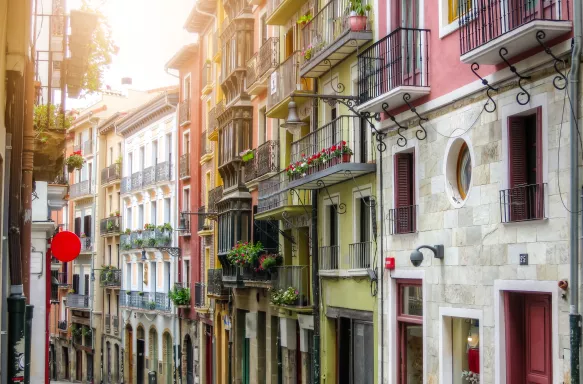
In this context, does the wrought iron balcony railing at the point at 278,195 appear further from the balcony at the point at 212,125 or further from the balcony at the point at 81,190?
the balcony at the point at 81,190

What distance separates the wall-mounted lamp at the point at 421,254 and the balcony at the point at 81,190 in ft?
166

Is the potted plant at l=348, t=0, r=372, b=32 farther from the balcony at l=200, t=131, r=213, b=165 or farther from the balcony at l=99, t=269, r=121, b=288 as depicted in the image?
the balcony at l=99, t=269, r=121, b=288

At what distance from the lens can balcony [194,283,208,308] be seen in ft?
143

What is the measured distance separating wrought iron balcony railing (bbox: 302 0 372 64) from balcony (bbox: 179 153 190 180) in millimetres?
21668

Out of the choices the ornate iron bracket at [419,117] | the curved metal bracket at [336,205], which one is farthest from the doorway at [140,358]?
the ornate iron bracket at [419,117]

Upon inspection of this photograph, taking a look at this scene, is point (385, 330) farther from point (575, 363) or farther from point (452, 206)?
point (575, 363)

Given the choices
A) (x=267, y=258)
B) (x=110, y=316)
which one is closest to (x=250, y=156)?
(x=267, y=258)

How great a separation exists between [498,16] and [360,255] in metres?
8.98

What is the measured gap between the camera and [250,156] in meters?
33.6

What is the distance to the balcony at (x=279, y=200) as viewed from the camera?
2856 centimetres

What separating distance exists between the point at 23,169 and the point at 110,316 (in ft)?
154

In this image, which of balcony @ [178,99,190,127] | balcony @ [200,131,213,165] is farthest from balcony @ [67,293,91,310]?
balcony @ [200,131,213,165]

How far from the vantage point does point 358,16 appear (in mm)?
22625

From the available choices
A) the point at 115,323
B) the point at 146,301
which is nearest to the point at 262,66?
the point at 146,301
